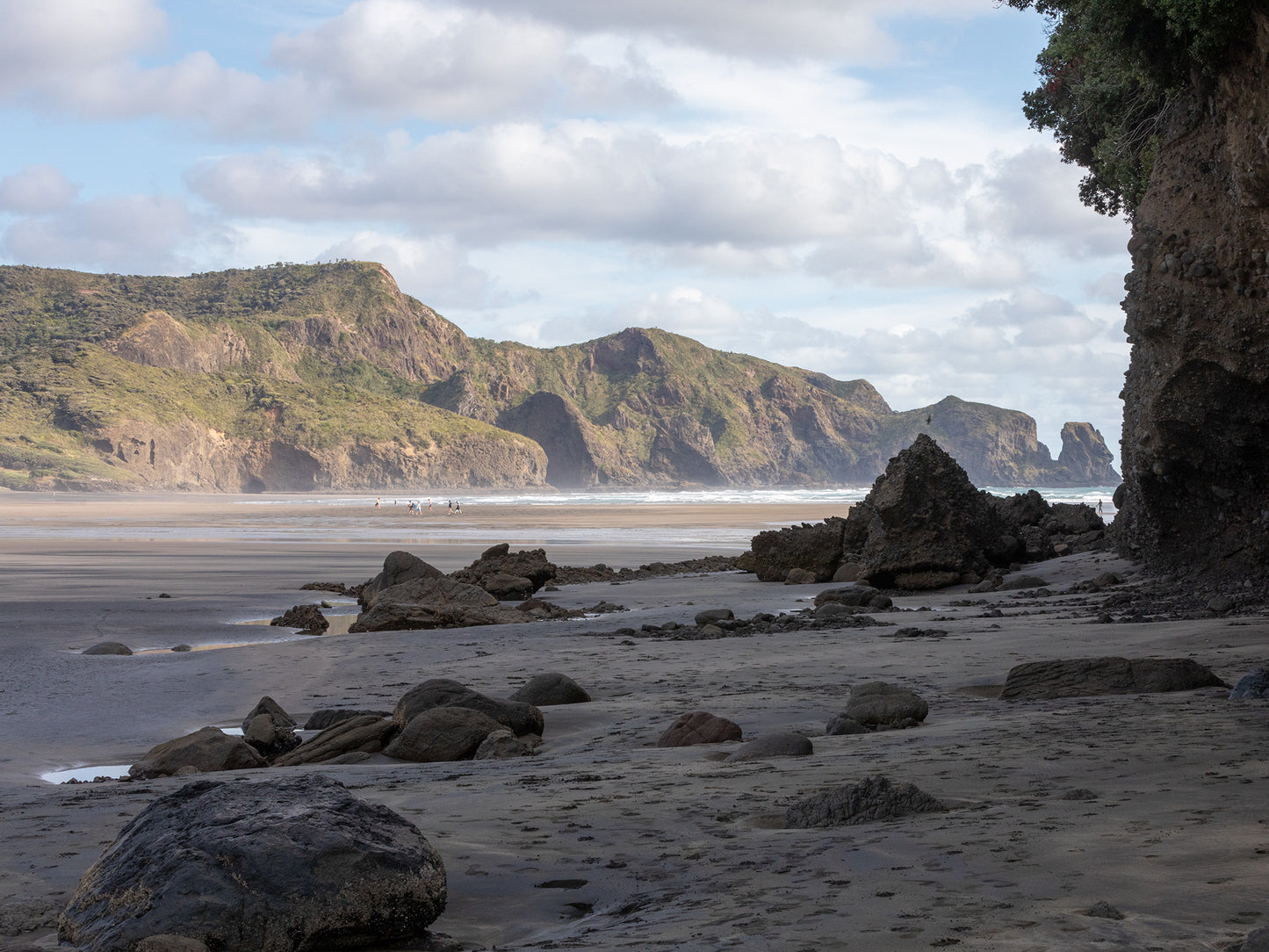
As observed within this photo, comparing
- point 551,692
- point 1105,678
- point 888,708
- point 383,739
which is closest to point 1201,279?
point 1105,678

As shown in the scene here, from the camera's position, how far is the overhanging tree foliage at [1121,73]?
351 inches

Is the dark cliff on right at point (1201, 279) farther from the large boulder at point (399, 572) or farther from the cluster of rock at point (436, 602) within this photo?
the large boulder at point (399, 572)

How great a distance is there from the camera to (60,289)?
14862 centimetres

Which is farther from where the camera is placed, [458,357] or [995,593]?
[458,357]

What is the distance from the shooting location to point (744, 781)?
5.22m

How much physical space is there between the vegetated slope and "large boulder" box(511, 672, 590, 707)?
7024 centimetres

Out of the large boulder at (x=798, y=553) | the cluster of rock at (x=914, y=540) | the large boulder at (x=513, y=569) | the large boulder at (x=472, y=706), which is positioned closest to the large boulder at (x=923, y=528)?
the cluster of rock at (x=914, y=540)

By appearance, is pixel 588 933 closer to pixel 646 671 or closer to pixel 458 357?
pixel 646 671

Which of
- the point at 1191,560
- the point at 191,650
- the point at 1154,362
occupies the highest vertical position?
the point at 1154,362

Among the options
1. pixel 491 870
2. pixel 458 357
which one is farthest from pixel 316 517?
pixel 458 357

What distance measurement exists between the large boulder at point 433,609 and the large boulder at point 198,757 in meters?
6.56

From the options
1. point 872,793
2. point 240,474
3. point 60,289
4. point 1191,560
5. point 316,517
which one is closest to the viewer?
point 872,793

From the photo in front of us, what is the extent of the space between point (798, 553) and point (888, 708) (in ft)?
40.9

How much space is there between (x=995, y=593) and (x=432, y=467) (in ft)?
404
